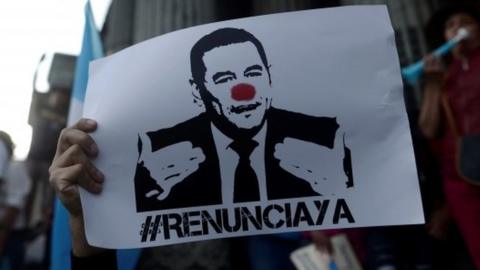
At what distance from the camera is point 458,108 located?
2053mm

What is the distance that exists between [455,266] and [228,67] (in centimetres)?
161

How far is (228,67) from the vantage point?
3.80 feet

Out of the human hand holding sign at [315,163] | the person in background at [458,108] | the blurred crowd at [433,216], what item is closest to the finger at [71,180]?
the human hand holding sign at [315,163]

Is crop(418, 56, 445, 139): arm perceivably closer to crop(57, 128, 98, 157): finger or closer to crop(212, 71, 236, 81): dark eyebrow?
crop(212, 71, 236, 81): dark eyebrow

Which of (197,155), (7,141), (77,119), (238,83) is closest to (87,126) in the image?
(197,155)

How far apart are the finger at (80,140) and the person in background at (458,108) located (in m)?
1.50

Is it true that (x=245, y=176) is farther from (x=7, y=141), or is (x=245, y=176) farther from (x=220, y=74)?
(x=7, y=141)

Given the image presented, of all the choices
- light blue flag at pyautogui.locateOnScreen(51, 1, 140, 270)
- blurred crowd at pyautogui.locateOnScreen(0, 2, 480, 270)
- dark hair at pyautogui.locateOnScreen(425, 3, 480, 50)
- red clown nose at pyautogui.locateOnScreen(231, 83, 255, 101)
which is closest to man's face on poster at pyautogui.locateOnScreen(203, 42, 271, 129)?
red clown nose at pyautogui.locateOnScreen(231, 83, 255, 101)

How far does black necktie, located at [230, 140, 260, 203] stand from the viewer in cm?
111

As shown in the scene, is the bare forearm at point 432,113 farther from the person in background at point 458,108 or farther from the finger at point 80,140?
the finger at point 80,140

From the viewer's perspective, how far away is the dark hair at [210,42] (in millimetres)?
1157

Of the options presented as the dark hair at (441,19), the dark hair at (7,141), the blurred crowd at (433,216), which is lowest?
the blurred crowd at (433,216)

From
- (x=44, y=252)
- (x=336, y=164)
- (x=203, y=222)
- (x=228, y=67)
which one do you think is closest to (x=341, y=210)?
(x=336, y=164)

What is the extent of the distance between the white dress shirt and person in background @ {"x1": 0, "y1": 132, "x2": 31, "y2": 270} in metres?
2.00
